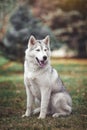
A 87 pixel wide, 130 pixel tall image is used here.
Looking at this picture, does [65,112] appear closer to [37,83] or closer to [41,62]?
[37,83]

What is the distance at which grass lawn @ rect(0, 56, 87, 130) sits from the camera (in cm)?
414

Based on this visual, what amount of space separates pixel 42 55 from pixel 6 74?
229 cm

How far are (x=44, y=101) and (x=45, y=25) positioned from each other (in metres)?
2.86

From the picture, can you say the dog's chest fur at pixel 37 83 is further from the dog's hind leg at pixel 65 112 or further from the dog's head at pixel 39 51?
the dog's hind leg at pixel 65 112

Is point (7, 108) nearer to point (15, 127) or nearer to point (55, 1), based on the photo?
point (15, 127)

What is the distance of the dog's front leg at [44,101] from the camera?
14.2 feet

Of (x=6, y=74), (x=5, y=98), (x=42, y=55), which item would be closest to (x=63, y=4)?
(x=6, y=74)

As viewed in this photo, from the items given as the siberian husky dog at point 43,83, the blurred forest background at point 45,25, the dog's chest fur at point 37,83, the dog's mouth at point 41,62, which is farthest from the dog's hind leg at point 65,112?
the blurred forest background at point 45,25

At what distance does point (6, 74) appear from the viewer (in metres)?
6.47

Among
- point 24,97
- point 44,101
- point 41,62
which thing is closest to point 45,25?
point 24,97

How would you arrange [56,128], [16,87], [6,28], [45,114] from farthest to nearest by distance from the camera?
[6,28]
[16,87]
[45,114]
[56,128]

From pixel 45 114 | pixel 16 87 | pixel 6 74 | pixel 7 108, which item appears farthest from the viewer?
pixel 6 74

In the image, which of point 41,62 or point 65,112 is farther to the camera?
point 65,112

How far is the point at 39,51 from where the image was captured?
169 inches
